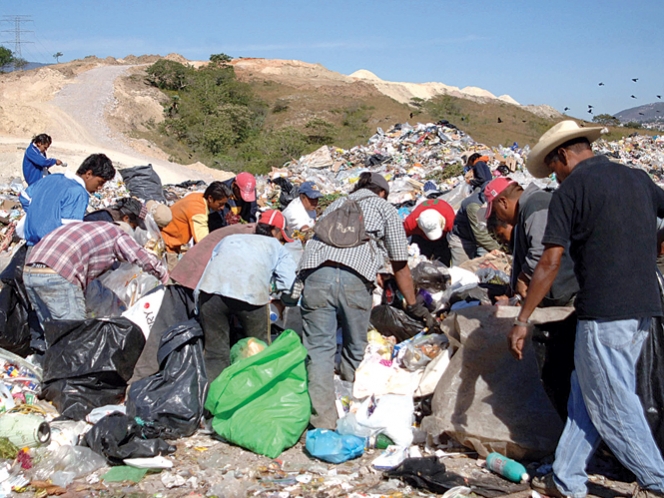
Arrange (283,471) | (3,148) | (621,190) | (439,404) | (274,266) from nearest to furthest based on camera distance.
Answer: (621,190), (283,471), (439,404), (274,266), (3,148)

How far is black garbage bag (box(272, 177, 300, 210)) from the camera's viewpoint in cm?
1156

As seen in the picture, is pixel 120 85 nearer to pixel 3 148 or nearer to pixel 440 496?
pixel 3 148

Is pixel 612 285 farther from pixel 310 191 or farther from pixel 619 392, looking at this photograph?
pixel 310 191

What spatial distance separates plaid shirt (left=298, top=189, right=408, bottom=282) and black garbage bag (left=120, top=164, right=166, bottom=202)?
26.1 feet

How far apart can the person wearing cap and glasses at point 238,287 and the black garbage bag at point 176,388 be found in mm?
96

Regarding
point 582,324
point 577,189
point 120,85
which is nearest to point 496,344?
point 582,324

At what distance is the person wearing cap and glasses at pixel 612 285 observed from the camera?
259cm

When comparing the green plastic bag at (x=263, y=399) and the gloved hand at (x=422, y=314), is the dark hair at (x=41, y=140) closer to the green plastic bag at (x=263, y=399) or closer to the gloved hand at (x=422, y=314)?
the green plastic bag at (x=263, y=399)

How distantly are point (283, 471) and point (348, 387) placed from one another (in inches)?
38.5

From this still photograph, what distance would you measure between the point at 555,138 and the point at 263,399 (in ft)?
7.36

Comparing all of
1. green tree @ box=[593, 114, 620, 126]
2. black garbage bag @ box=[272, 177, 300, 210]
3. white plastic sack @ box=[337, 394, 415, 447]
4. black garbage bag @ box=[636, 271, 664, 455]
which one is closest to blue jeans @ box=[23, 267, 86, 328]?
white plastic sack @ box=[337, 394, 415, 447]

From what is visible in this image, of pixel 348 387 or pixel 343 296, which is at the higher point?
pixel 343 296

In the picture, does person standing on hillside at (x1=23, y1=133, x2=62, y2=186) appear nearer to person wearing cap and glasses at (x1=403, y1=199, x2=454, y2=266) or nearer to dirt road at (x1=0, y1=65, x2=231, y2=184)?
dirt road at (x1=0, y1=65, x2=231, y2=184)

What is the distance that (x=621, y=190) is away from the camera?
2594mm
